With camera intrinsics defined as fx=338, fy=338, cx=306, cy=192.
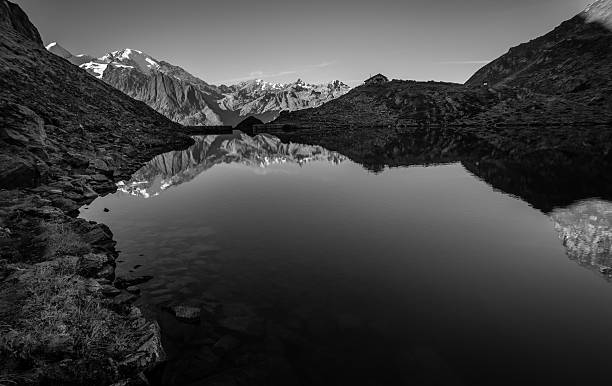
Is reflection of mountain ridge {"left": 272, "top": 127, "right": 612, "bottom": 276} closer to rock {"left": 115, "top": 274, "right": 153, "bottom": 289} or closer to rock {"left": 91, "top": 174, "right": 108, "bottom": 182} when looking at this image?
rock {"left": 115, "top": 274, "right": 153, "bottom": 289}

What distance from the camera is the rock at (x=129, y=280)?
617 inches

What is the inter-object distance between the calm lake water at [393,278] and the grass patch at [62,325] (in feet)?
6.17

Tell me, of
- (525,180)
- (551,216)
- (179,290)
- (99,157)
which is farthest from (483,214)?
(99,157)

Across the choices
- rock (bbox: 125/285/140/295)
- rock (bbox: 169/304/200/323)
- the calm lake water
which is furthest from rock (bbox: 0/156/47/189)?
rock (bbox: 169/304/200/323)

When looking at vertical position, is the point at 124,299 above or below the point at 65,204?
below

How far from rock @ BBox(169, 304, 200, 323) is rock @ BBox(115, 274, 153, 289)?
136 inches

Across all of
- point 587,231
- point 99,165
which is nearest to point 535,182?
point 587,231

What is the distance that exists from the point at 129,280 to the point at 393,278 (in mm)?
12616

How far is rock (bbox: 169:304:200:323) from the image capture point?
42.5 ft

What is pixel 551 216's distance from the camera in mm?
25594

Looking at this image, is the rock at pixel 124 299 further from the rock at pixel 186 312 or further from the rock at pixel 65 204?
the rock at pixel 65 204

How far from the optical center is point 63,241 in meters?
16.1

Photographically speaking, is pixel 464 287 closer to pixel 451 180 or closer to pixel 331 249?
pixel 331 249

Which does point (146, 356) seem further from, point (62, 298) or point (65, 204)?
point (65, 204)
